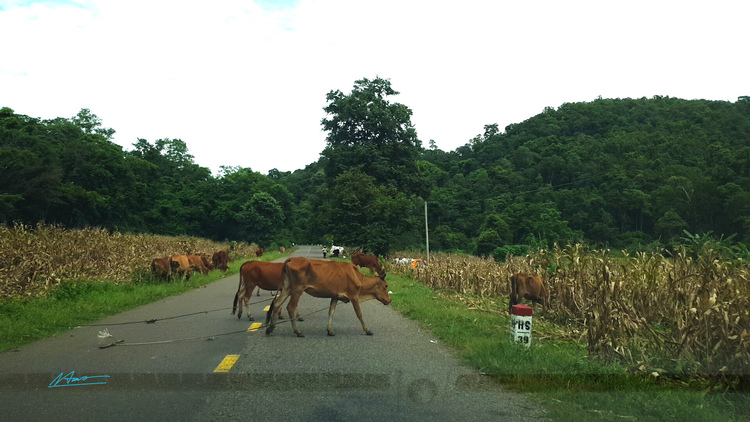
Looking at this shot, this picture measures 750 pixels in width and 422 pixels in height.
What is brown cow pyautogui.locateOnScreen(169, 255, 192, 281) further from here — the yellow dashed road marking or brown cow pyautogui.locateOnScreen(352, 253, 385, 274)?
the yellow dashed road marking

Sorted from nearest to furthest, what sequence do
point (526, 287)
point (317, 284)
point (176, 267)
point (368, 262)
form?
point (317, 284) < point (526, 287) < point (176, 267) < point (368, 262)

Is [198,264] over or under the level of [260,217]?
under

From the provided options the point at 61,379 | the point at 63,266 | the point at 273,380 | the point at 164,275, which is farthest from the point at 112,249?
the point at 273,380

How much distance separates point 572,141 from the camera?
75.2 metres

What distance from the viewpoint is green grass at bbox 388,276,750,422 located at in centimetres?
552

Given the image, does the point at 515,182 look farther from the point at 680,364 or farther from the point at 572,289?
the point at 680,364

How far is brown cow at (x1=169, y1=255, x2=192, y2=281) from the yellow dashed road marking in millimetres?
13944

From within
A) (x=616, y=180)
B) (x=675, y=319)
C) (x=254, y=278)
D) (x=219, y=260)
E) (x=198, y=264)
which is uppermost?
(x=616, y=180)

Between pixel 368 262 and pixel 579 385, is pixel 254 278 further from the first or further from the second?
pixel 368 262

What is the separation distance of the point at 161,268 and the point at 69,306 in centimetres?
702

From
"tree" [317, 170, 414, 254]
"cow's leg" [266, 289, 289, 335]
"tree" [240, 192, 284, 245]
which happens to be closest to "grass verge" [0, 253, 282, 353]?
"cow's leg" [266, 289, 289, 335]

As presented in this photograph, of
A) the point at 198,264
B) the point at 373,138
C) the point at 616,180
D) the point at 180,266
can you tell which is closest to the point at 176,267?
the point at 180,266

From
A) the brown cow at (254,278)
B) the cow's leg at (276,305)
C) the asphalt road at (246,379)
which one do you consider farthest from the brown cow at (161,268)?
the cow's leg at (276,305)

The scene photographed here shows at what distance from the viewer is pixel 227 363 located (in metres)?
7.41
